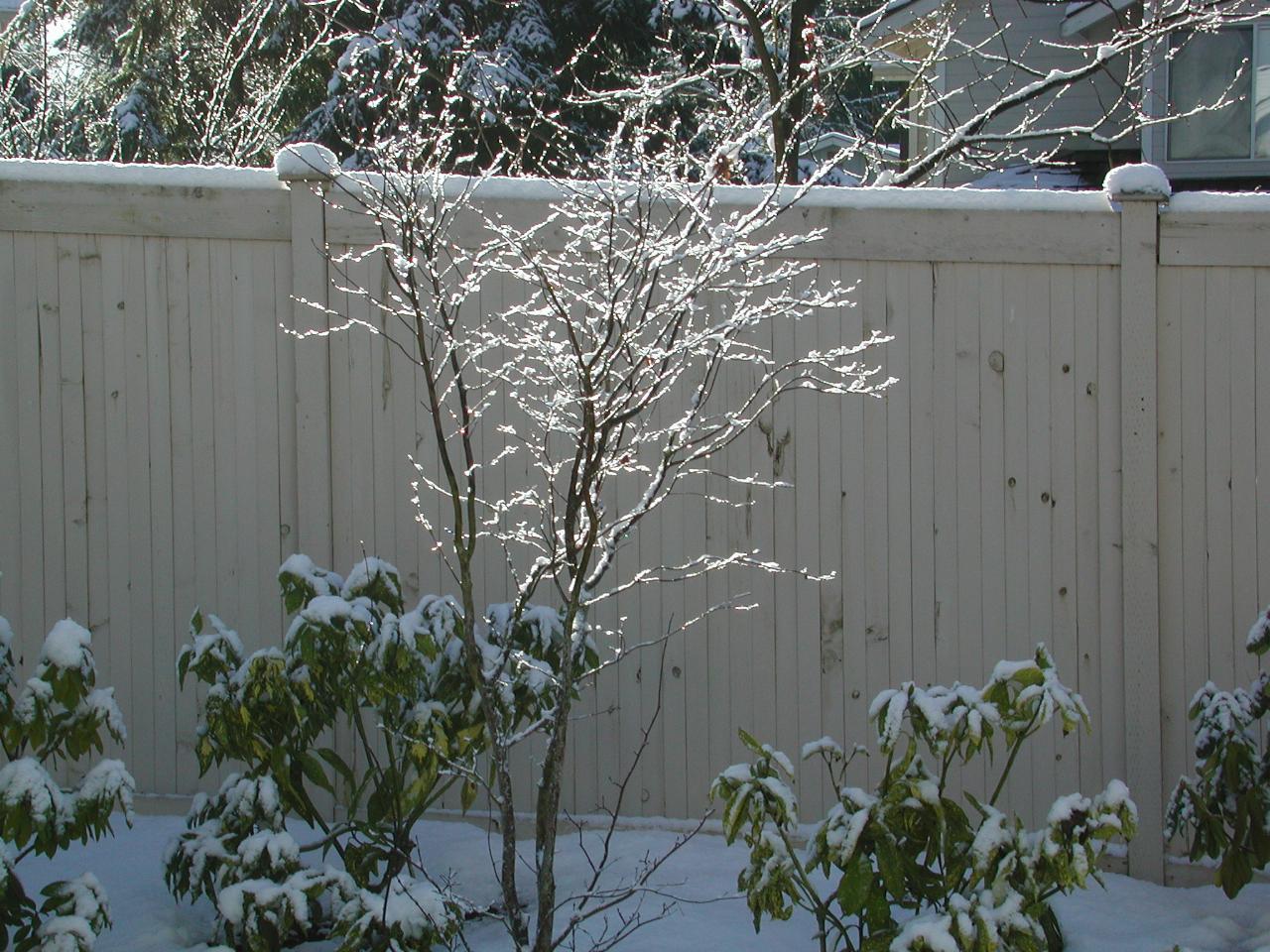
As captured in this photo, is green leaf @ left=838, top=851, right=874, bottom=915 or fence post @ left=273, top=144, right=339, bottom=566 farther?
fence post @ left=273, top=144, right=339, bottom=566

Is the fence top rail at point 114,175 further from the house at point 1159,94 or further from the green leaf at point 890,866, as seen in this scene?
the house at point 1159,94

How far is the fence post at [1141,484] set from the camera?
11.7 ft

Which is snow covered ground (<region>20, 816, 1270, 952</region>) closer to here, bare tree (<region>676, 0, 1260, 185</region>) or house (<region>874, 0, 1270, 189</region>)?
bare tree (<region>676, 0, 1260, 185</region>)

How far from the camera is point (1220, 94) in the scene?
9422mm

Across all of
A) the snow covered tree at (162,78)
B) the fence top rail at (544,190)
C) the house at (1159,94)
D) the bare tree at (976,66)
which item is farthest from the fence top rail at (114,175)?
the snow covered tree at (162,78)

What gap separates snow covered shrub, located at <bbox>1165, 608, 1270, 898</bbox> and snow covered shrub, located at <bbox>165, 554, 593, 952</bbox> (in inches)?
56.8

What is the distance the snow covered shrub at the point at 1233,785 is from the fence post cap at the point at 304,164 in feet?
8.17

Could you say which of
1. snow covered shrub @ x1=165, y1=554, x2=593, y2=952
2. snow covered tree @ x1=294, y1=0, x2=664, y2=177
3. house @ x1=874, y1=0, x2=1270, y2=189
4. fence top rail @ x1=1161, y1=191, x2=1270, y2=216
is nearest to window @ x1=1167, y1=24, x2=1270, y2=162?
house @ x1=874, y1=0, x2=1270, y2=189

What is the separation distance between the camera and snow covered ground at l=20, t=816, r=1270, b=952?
10.3 feet

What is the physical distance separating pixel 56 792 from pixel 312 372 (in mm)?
1331

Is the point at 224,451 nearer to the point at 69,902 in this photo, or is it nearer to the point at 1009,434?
the point at 69,902

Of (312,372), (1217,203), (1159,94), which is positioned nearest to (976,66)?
(1159,94)

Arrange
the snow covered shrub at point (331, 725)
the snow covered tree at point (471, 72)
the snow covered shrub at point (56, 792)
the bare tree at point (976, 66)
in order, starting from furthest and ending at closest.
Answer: the snow covered tree at point (471, 72), the bare tree at point (976, 66), the snow covered shrub at point (331, 725), the snow covered shrub at point (56, 792)

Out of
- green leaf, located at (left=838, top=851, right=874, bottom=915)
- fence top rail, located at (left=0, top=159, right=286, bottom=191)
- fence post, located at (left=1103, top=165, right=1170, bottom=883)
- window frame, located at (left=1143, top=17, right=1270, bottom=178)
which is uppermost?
window frame, located at (left=1143, top=17, right=1270, bottom=178)
